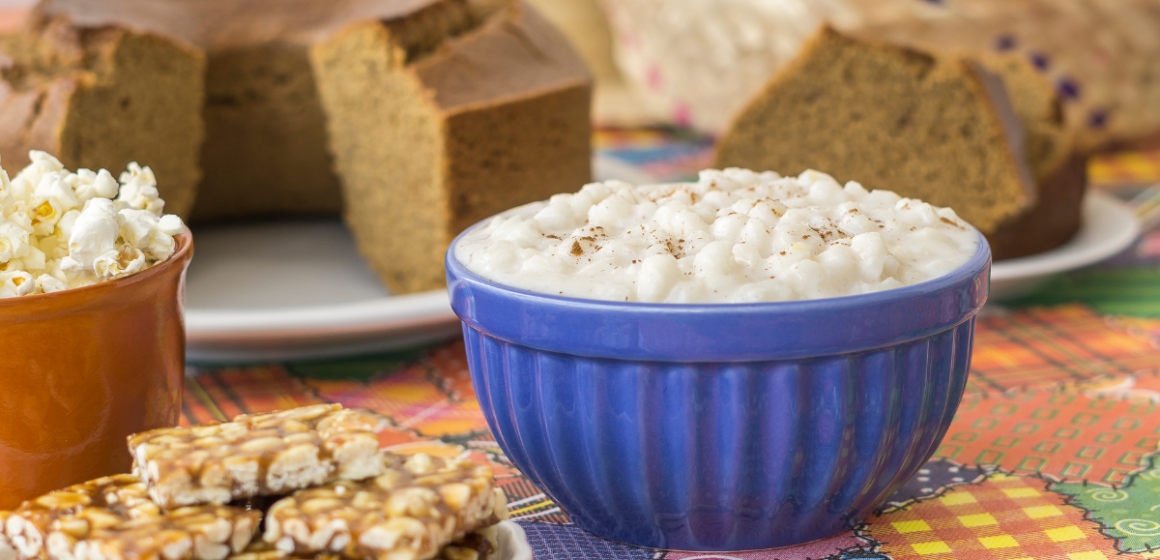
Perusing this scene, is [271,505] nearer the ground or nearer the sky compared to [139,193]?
nearer the ground

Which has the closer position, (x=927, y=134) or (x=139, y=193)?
(x=139, y=193)

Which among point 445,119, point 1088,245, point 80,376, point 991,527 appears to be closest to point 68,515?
point 80,376

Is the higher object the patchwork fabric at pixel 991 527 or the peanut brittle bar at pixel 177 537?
the peanut brittle bar at pixel 177 537

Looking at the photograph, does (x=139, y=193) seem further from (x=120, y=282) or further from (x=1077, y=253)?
(x=1077, y=253)

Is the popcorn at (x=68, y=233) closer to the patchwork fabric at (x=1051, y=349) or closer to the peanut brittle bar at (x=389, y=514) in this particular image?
the peanut brittle bar at (x=389, y=514)

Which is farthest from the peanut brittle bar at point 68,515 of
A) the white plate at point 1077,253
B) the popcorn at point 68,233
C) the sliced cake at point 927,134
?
the sliced cake at point 927,134

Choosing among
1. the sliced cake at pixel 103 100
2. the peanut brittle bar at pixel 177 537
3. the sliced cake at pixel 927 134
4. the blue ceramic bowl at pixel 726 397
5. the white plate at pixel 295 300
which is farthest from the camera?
the sliced cake at pixel 927 134

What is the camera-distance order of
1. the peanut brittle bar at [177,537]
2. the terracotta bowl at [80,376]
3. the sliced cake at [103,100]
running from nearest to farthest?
the peanut brittle bar at [177,537], the terracotta bowl at [80,376], the sliced cake at [103,100]
